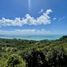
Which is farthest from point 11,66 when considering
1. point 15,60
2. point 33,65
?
point 33,65

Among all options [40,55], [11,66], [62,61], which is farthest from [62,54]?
[11,66]

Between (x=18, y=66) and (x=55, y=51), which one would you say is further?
(x=55, y=51)

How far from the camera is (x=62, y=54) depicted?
1903 cm

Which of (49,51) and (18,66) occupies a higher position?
(49,51)

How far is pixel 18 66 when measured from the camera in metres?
18.1

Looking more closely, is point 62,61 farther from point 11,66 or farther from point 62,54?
point 11,66

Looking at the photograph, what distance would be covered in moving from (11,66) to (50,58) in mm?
3729

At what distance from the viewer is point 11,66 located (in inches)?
725

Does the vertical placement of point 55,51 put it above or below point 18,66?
above

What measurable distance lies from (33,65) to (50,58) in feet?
5.81

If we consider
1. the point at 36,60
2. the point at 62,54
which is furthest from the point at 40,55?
the point at 62,54

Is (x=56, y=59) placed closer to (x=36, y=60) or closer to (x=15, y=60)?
(x=36, y=60)

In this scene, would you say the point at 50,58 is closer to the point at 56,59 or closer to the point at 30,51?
the point at 56,59

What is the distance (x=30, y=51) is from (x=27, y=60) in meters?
1.01
